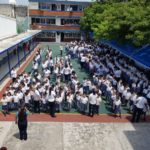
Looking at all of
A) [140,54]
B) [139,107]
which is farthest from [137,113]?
[140,54]

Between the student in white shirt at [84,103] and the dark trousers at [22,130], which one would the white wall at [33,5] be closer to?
the student in white shirt at [84,103]

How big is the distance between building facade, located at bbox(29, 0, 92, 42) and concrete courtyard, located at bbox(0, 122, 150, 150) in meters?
41.9

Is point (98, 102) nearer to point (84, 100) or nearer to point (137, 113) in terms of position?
point (84, 100)

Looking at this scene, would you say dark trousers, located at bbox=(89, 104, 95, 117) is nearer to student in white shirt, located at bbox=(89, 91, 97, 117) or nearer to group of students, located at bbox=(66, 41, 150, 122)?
student in white shirt, located at bbox=(89, 91, 97, 117)

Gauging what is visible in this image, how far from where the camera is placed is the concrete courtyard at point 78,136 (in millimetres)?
12594

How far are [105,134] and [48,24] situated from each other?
4390cm

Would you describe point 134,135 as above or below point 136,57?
below

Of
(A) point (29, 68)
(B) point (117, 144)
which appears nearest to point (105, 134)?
(B) point (117, 144)

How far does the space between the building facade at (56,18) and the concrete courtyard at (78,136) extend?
41.9 metres

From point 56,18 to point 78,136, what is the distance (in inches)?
1752

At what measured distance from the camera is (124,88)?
17.4 meters

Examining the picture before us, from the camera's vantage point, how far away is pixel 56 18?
55688 mm

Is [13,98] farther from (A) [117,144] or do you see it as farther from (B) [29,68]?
(B) [29,68]

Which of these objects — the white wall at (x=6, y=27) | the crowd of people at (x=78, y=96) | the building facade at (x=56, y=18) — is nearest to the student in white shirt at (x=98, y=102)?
the crowd of people at (x=78, y=96)
